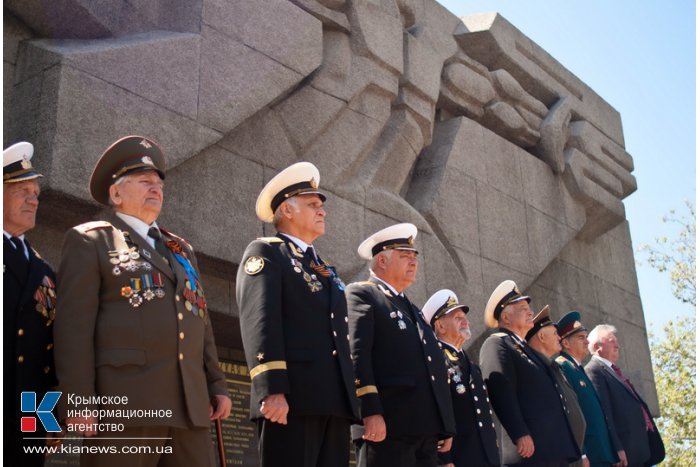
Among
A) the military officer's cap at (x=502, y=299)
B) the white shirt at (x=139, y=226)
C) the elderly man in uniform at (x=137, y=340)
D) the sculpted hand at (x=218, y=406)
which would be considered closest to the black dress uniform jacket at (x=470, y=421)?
the military officer's cap at (x=502, y=299)

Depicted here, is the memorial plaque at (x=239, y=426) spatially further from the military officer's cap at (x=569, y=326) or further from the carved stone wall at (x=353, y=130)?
the military officer's cap at (x=569, y=326)

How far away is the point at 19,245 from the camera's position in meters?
3.30

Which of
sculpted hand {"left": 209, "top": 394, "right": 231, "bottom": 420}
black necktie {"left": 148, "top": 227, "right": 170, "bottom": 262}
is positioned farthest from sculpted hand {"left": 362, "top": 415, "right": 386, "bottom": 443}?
black necktie {"left": 148, "top": 227, "right": 170, "bottom": 262}

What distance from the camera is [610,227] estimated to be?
10.6m

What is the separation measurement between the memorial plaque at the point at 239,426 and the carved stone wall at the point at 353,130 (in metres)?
0.28

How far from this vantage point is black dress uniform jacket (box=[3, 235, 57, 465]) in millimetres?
2986

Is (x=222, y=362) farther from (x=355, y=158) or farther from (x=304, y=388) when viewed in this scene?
(x=304, y=388)

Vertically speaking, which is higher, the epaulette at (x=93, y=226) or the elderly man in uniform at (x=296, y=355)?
the epaulette at (x=93, y=226)

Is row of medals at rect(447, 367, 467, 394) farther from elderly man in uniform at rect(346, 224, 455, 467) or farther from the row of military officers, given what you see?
elderly man in uniform at rect(346, 224, 455, 467)

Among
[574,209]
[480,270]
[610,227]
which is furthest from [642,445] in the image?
[610,227]

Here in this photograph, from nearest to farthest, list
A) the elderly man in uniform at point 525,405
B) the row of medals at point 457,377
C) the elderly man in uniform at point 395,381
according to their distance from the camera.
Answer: the elderly man in uniform at point 395,381, the row of medals at point 457,377, the elderly man in uniform at point 525,405

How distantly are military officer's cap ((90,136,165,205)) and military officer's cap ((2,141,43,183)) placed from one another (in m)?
0.24

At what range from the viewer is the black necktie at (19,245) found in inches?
129

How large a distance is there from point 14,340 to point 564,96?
8.21 meters
